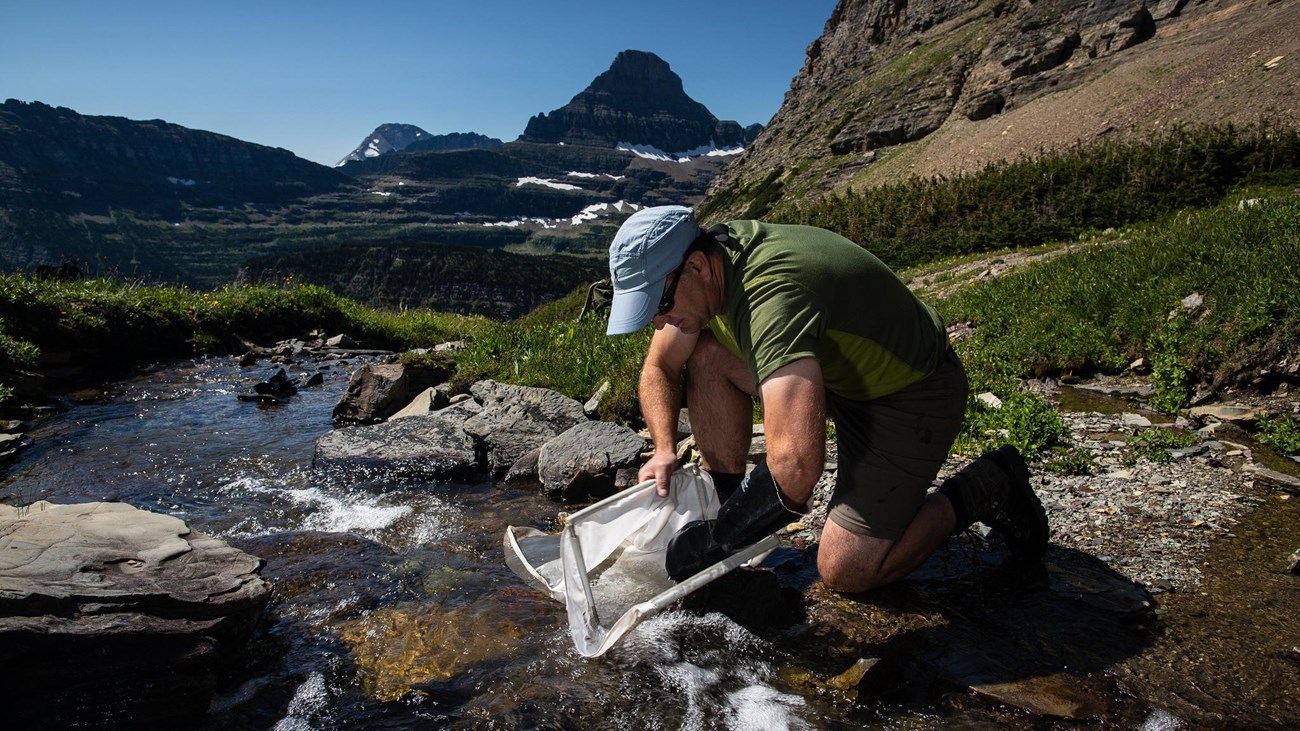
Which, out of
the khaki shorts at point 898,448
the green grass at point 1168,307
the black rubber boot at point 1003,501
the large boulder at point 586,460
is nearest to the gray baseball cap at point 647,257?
the khaki shorts at point 898,448

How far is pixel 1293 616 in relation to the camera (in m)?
3.54

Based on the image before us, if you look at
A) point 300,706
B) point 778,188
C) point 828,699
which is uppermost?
point 778,188

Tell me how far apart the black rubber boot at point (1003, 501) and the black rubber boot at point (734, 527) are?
1.30 metres

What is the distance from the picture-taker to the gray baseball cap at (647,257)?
335cm

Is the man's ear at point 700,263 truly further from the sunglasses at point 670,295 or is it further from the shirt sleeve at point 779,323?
the shirt sleeve at point 779,323

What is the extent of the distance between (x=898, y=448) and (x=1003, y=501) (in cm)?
96

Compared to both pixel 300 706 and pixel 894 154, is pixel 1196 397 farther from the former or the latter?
pixel 894 154

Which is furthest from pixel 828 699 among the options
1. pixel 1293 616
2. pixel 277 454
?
pixel 277 454

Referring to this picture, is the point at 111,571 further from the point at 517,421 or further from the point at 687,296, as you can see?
the point at 517,421

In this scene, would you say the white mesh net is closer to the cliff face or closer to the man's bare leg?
the man's bare leg

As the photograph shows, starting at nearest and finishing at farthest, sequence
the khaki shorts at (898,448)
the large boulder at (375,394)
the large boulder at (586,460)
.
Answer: the khaki shorts at (898,448) → the large boulder at (586,460) → the large boulder at (375,394)

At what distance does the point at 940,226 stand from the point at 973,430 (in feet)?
77.7

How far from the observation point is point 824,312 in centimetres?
324

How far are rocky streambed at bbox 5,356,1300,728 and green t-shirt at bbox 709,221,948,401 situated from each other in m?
1.45
